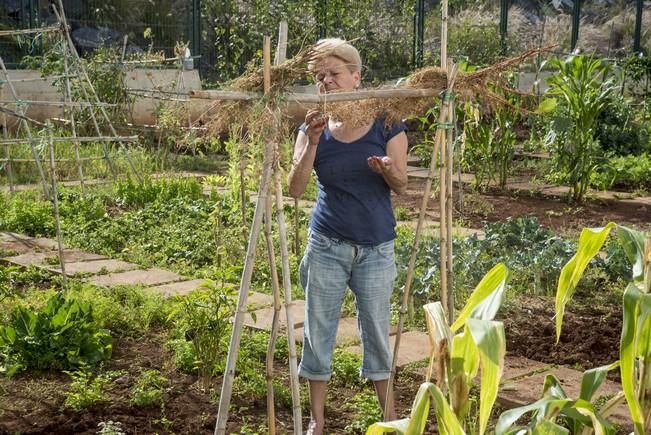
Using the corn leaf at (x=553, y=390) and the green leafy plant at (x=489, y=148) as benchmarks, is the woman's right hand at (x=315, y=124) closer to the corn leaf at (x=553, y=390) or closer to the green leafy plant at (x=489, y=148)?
the corn leaf at (x=553, y=390)

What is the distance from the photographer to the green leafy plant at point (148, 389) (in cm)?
427

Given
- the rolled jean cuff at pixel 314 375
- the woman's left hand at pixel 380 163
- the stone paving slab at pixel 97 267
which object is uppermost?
the woman's left hand at pixel 380 163

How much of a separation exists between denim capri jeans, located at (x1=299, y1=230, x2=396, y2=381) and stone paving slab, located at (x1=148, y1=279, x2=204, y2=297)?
2296mm

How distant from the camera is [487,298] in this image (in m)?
2.50

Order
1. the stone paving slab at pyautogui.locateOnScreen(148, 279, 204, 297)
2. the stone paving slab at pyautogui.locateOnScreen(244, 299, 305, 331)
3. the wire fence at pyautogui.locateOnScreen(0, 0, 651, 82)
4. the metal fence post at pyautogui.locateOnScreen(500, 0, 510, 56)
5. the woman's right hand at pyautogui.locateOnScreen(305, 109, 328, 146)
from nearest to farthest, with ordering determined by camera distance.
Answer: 1. the woman's right hand at pyautogui.locateOnScreen(305, 109, 328, 146)
2. the stone paving slab at pyautogui.locateOnScreen(244, 299, 305, 331)
3. the stone paving slab at pyautogui.locateOnScreen(148, 279, 204, 297)
4. the wire fence at pyautogui.locateOnScreen(0, 0, 651, 82)
5. the metal fence post at pyautogui.locateOnScreen(500, 0, 510, 56)

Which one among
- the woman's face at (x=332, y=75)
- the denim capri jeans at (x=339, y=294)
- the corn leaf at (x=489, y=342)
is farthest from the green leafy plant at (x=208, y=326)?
the corn leaf at (x=489, y=342)

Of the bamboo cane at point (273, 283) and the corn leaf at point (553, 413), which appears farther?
the bamboo cane at point (273, 283)

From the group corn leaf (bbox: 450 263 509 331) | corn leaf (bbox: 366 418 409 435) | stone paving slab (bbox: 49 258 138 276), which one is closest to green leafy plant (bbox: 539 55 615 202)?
stone paving slab (bbox: 49 258 138 276)

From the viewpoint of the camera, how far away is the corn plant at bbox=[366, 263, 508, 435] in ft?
7.33

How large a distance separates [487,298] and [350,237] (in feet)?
4.47

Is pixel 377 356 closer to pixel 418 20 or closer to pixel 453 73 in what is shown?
pixel 453 73

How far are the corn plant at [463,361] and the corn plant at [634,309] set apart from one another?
228 mm

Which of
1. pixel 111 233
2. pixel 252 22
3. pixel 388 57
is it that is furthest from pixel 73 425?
pixel 388 57

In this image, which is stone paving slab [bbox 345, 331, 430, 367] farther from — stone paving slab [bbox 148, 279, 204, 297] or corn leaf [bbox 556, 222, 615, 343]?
corn leaf [bbox 556, 222, 615, 343]
